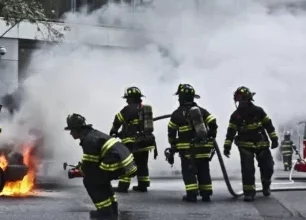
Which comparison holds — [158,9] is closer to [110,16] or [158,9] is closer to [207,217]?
[110,16]

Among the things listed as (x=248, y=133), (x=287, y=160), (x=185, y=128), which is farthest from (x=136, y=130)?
(x=287, y=160)

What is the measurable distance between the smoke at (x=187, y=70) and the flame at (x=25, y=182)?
2.75 meters

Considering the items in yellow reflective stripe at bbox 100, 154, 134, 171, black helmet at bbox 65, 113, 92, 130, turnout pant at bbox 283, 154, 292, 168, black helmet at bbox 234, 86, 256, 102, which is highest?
black helmet at bbox 234, 86, 256, 102

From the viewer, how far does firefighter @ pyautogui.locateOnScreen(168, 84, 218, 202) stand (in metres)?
10.5

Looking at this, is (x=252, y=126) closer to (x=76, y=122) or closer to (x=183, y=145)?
(x=183, y=145)

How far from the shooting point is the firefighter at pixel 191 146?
10508 millimetres

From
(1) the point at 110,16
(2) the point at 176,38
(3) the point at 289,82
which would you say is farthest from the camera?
(1) the point at 110,16

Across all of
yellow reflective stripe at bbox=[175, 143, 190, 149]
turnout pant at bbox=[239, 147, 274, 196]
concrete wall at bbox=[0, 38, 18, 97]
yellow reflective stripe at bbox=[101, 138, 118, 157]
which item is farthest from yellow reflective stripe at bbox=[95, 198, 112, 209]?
concrete wall at bbox=[0, 38, 18, 97]

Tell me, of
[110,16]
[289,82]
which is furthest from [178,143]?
[110,16]

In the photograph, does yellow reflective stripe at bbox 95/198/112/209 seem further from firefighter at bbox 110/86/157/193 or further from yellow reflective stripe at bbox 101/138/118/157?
firefighter at bbox 110/86/157/193

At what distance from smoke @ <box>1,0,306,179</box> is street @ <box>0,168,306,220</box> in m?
3.62

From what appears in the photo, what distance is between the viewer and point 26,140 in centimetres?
1172

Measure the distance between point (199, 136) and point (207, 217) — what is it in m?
1.75

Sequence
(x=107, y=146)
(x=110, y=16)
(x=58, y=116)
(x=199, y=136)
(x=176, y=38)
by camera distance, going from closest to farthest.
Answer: (x=107, y=146) < (x=199, y=136) < (x=58, y=116) < (x=176, y=38) < (x=110, y=16)
